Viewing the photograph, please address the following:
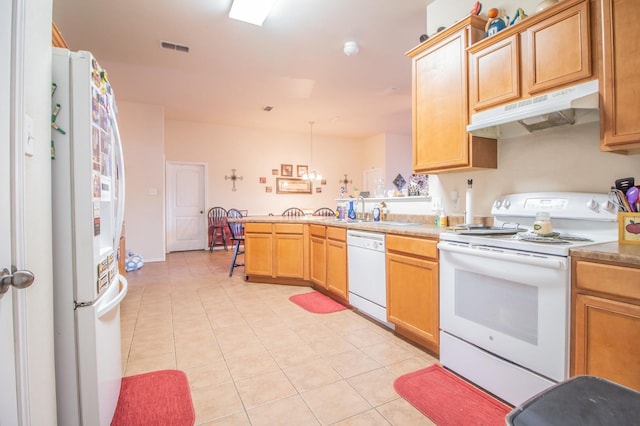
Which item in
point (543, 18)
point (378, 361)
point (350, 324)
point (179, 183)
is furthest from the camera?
point (179, 183)

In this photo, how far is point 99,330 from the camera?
1.32m

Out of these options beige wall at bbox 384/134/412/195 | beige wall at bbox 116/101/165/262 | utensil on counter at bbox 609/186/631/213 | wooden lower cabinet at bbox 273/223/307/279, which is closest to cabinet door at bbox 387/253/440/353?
utensil on counter at bbox 609/186/631/213

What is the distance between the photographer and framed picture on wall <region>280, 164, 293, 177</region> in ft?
26.1

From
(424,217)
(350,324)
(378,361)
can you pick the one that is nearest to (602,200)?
(424,217)

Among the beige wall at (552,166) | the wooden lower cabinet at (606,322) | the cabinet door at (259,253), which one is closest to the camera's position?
the wooden lower cabinet at (606,322)

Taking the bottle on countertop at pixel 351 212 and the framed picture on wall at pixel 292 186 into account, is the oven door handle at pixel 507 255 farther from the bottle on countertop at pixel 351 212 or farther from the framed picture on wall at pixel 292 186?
the framed picture on wall at pixel 292 186

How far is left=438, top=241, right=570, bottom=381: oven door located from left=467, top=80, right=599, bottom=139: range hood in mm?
777

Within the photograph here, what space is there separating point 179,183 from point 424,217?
5.70 meters

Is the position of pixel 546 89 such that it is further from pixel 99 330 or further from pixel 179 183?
pixel 179 183

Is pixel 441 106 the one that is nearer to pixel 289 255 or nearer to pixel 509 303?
pixel 509 303

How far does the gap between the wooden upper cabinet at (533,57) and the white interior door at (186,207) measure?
6.19m

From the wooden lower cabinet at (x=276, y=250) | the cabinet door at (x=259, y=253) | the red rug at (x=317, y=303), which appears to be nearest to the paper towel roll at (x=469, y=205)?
the red rug at (x=317, y=303)

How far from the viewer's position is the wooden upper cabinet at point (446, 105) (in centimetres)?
223

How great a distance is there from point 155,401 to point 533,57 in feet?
9.31
